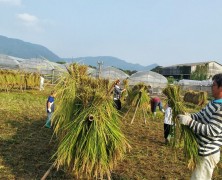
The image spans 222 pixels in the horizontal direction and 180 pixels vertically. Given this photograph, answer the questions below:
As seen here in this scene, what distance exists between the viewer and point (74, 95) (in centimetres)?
545

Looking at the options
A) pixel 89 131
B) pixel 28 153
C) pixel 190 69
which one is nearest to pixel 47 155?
pixel 28 153

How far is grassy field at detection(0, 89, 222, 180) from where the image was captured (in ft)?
19.2

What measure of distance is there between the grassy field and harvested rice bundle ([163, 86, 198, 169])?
1.47 meters

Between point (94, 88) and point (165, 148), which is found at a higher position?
point (94, 88)

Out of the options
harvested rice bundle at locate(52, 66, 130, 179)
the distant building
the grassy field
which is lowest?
the grassy field

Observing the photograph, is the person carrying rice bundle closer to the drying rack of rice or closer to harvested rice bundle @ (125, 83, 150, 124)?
harvested rice bundle @ (125, 83, 150, 124)

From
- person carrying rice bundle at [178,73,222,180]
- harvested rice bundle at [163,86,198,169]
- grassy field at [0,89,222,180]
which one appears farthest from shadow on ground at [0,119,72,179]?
person carrying rice bundle at [178,73,222,180]

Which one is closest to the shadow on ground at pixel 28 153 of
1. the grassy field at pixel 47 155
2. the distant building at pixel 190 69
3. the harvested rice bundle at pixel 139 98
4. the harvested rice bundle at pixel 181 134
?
the grassy field at pixel 47 155

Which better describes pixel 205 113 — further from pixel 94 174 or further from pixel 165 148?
pixel 165 148

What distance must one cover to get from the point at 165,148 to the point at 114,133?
3854 millimetres

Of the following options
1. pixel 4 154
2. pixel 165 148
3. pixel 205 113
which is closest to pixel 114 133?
pixel 205 113

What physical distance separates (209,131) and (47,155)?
386 cm

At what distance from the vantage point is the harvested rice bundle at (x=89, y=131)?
5020mm

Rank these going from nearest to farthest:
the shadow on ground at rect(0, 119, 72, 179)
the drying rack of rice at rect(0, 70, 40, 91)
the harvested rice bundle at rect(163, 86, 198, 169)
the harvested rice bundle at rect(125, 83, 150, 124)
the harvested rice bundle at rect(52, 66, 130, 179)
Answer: the harvested rice bundle at rect(163, 86, 198, 169) < the harvested rice bundle at rect(52, 66, 130, 179) < the shadow on ground at rect(0, 119, 72, 179) < the harvested rice bundle at rect(125, 83, 150, 124) < the drying rack of rice at rect(0, 70, 40, 91)
